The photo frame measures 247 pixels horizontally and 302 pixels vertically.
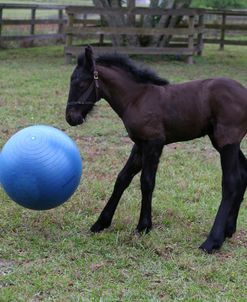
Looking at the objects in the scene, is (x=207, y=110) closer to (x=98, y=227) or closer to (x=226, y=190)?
(x=226, y=190)

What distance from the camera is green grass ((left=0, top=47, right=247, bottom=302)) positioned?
429 centimetres

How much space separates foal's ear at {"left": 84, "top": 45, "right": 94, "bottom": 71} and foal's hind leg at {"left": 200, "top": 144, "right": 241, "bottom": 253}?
53.5 inches

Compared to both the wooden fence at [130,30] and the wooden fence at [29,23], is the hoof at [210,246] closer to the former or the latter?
the wooden fence at [130,30]

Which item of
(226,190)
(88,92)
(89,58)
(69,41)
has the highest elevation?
(89,58)

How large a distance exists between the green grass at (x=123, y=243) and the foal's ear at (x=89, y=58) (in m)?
1.50

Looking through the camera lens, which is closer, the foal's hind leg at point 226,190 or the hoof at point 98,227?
the foal's hind leg at point 226,190

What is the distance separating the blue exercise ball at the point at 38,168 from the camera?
16.4ft

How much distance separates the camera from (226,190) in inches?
205

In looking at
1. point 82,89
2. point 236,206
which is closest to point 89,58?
point 82,89

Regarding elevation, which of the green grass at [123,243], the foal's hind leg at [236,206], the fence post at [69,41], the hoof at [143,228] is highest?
the fence post at [69,41]

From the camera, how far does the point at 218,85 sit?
5156 millimetres

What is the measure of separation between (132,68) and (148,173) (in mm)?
972

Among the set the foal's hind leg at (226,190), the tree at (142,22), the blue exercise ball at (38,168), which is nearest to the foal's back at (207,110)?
the foal's hind leg at (226,190)

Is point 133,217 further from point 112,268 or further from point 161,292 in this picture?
point 161,292
